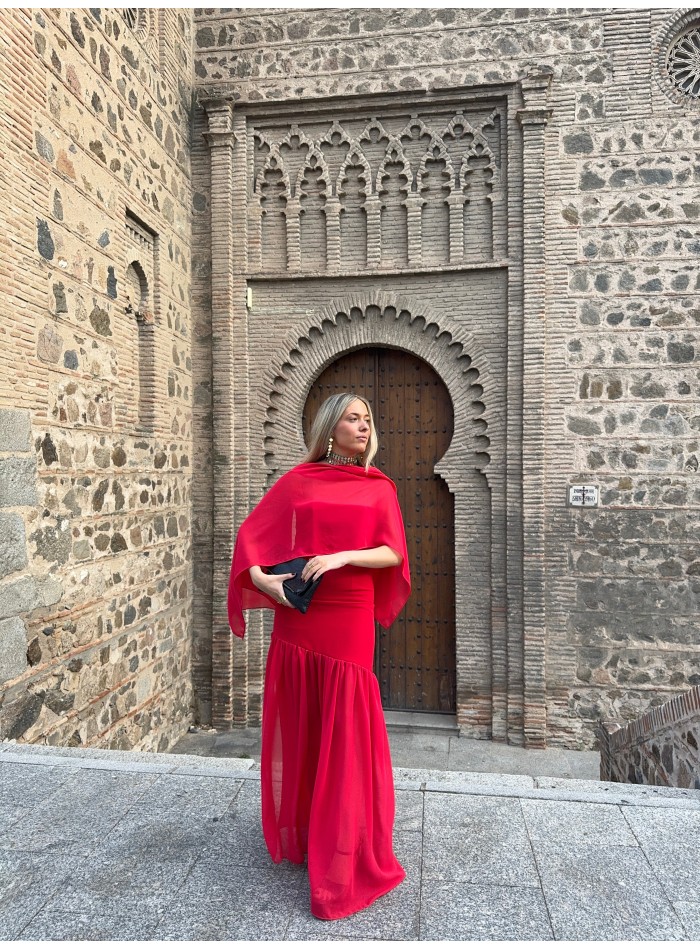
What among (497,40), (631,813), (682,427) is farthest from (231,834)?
(497,40)

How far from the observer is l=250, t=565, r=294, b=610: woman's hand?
2.30 m

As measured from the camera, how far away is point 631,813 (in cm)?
275

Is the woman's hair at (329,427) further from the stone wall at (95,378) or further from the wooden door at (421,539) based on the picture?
the wooden door at (421,539)

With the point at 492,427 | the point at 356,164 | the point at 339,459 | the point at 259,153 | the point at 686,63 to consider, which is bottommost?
the point at 339,459

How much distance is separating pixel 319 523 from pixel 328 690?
1.86 ft

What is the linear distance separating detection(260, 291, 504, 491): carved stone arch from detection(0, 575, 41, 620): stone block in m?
3.12

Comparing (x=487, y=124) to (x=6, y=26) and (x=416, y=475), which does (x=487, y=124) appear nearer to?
(x=416, y=475)

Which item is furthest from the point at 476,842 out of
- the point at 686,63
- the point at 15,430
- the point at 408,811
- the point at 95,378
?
the point at 686,63

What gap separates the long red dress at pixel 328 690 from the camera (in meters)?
2.21

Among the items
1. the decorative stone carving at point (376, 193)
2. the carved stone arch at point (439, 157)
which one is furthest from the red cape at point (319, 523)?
the carved stone arch at point (439, 157)

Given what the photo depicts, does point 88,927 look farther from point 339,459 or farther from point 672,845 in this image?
point 672,845

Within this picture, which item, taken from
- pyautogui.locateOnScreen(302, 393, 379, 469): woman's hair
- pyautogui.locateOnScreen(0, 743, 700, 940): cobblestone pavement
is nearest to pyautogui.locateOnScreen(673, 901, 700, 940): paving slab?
pyautogui.locateOnScreen(0, 743, 700, 940): cobblestone pavement

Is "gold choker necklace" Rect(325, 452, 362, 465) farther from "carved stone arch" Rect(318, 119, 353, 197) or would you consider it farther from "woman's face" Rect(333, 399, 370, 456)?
"carved stone arch" Rect(318, 119, 353, 197)

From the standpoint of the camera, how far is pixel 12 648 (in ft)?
12.2
